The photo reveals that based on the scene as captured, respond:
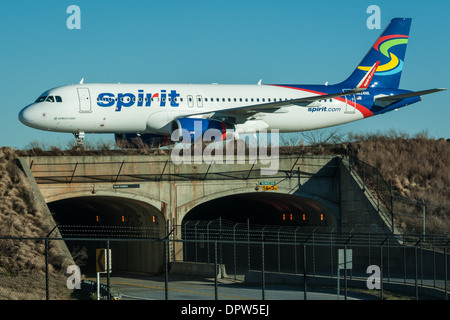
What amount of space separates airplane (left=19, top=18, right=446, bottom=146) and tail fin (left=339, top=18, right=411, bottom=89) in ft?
0.19

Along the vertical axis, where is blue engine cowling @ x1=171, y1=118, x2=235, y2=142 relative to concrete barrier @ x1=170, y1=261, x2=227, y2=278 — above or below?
above

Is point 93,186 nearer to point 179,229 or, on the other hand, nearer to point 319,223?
point 179,229

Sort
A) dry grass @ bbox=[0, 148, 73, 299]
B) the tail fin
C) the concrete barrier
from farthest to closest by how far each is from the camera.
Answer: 1. the tail fin
2. the concrete barrier
3. dry grass @ bbox=[0, 148, 73, 299]

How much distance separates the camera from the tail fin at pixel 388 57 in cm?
4634

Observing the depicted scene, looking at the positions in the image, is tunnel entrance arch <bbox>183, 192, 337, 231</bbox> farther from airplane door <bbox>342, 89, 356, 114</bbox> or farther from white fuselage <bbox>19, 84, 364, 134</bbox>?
airplane door <bbox>342, 89, 356, 114</bbox>

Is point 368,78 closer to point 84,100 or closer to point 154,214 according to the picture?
point 154,214

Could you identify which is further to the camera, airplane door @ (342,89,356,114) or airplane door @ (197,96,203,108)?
airplane door @ (342,89,356,114)

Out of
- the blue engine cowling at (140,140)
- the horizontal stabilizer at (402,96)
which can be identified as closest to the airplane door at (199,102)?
the blue engine cowling at (140,140)

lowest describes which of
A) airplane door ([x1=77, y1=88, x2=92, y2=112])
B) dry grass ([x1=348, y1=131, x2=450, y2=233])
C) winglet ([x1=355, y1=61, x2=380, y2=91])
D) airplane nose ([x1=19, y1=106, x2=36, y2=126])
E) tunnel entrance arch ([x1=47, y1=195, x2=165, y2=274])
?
tunnel entrance arch ([x1=47, y1=195, x2=165, y2=274])

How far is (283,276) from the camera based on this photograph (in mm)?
33000

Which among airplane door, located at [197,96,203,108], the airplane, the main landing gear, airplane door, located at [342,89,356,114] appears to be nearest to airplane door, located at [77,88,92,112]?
the airplane

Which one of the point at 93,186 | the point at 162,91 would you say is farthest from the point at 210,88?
the point at 93,186

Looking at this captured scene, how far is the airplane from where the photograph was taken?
1506 inches
